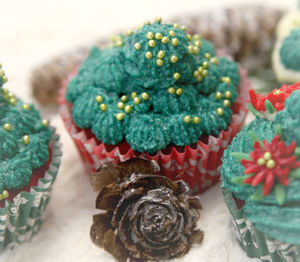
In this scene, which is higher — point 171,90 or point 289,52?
point 171,90

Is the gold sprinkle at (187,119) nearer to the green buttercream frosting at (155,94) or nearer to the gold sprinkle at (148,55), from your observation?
the green buttercream frosting at (155,94)

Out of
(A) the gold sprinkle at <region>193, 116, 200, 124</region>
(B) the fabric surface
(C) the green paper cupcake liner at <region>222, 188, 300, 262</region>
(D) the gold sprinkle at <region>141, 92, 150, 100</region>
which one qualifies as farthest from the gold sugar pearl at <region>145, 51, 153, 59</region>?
(B) the fabric surface

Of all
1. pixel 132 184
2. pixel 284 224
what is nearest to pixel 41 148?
pixel 132 184

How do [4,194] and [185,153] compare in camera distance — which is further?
[185,153]

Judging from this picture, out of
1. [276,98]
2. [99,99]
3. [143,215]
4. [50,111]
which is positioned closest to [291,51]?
[276,98]

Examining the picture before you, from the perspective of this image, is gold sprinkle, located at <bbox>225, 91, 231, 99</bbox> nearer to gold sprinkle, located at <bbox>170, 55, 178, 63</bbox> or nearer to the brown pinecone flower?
gold sprinkle, located at <bbox>170, 55, 178, 63</bbox>

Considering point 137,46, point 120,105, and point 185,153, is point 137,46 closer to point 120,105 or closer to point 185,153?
point 120,105
